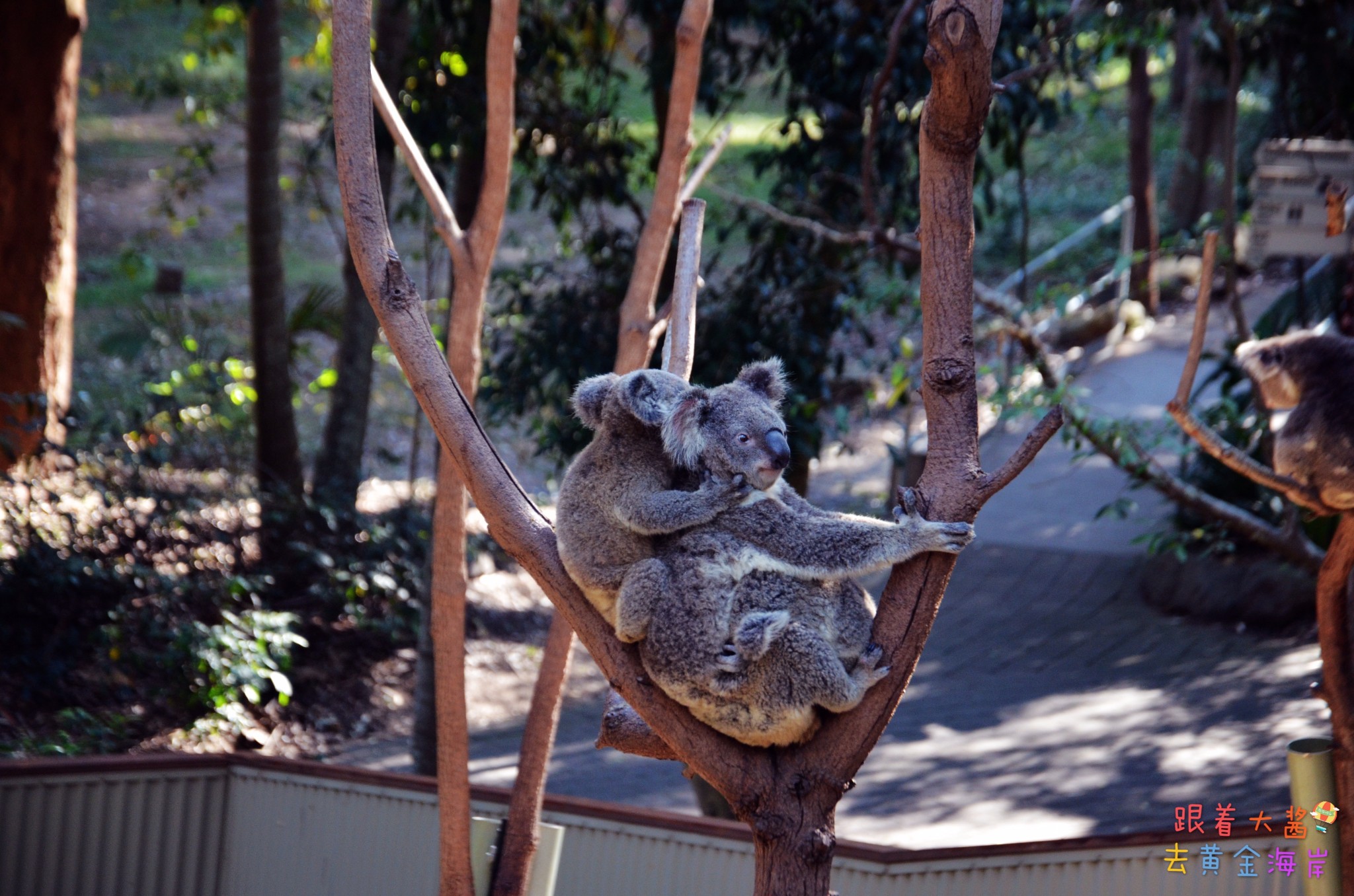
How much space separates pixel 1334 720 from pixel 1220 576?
15.9 ft

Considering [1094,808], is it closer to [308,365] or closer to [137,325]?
[137,325]

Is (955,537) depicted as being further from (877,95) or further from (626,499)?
(877,95)

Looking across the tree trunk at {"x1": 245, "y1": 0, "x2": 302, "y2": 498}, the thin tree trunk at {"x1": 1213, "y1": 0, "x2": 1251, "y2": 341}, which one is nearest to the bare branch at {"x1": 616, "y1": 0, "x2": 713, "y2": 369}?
the thin tree trunk at {"x1": 1213, "y1": 0, "x2": 1251, "y2": 341}

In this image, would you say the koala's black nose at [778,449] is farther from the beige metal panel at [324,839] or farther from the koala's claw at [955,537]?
the beige metal panel at [324,839]

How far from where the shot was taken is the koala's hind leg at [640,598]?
2.20m

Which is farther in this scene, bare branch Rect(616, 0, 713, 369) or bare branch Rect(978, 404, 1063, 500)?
bare branch Rect(616, 0, 713, 369)

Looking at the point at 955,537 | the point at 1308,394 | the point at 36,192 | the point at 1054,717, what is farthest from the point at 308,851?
the point at 36,192

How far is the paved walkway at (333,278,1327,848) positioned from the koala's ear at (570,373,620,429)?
3177mm

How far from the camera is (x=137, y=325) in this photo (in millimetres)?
7262

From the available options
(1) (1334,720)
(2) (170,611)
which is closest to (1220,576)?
(1) (1334,720)

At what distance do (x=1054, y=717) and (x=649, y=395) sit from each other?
15.0 feet

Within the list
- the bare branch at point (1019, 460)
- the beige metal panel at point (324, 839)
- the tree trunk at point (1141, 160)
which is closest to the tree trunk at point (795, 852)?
the bare branch at point (1019, 460)

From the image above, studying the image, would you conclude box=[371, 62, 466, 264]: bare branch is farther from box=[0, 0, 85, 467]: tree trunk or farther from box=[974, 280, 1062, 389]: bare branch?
box=[0, 0, 85, 467]: tree trunk

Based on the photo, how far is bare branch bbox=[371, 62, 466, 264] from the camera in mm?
2897
